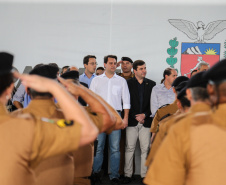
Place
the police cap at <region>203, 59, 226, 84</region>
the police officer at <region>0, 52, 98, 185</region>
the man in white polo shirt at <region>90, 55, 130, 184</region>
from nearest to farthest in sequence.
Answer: the police officer at <region>0, 52, 98, 185</region> < the police cap at <region>203, 59, 226, 84</region> < the man in white polo shirt at <region>90, 55, 130, 184</region>

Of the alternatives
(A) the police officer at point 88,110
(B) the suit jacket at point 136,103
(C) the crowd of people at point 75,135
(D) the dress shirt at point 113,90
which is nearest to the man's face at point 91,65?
(D) the dress shirt at point 113,90

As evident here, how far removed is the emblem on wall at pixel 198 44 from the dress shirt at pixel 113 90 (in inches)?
64.5

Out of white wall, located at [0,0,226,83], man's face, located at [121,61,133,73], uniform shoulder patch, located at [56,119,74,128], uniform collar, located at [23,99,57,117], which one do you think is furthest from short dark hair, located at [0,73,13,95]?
white wall, located at [0,0,226,83]

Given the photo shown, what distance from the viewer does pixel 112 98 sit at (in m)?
5.16

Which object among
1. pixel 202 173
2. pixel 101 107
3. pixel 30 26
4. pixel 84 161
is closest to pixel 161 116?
pixel 84 161

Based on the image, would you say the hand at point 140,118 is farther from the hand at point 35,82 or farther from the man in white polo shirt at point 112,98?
the hand at point 35,82

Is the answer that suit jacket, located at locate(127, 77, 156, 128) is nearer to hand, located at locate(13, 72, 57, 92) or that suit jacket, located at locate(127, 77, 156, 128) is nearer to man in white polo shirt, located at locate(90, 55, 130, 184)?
man in white polo shirt, located at locate(90, 55, 130, 184)

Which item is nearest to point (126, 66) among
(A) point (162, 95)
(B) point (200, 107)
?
(A) point (162, 95)

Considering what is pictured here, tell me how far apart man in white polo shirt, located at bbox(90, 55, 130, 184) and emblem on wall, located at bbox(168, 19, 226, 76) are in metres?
1.65

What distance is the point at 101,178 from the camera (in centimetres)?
511

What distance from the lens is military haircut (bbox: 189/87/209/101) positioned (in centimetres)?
180

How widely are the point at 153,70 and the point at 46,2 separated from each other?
2217 millimetres

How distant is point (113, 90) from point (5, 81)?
12.2ft

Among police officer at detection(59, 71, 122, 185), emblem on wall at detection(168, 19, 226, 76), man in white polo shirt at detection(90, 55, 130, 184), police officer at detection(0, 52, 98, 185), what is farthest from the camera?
emblem on wall at detection(168, 19, 226, 76)
